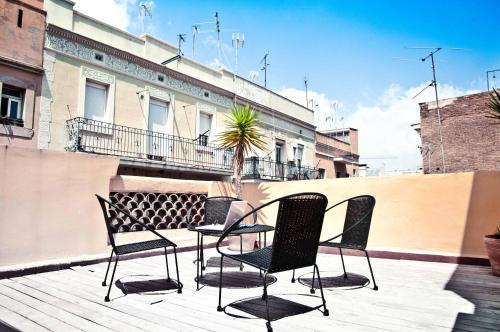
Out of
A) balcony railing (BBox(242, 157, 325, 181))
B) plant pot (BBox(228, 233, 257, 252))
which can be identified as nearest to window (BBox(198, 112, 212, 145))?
balcony railing (BBox(242, 157, 325, 181))

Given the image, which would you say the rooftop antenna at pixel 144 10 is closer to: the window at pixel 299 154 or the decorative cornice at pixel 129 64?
the decorative cornice at pixel 129 64

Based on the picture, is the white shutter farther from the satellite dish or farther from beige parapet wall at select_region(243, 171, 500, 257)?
beige parapet wall at select_region(243, 171, 500, 257)

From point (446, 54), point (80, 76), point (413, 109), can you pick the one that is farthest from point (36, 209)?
point (413, 109)

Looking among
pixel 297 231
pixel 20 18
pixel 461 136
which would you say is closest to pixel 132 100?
pixel 20 18

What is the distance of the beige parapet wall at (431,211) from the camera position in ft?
15.2

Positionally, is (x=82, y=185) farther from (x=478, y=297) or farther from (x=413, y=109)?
(x=413, y=109)

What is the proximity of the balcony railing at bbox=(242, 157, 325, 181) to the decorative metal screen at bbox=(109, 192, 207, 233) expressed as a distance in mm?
7937

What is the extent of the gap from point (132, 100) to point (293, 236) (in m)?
10.3

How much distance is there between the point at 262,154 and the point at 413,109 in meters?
A: 9.64

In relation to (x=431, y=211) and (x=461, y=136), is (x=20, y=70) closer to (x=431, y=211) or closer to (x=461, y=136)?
(x=431, y=211)

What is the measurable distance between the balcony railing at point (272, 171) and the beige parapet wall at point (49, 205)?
966 centimetres

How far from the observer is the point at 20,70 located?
8.97 metres

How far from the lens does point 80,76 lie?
10023mm

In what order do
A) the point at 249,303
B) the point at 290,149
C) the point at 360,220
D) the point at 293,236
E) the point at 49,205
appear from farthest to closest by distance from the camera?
the point at 290,149 → the point at 49,205 → the point at 360,220 → the point at 249,303 → the point at 293,236
